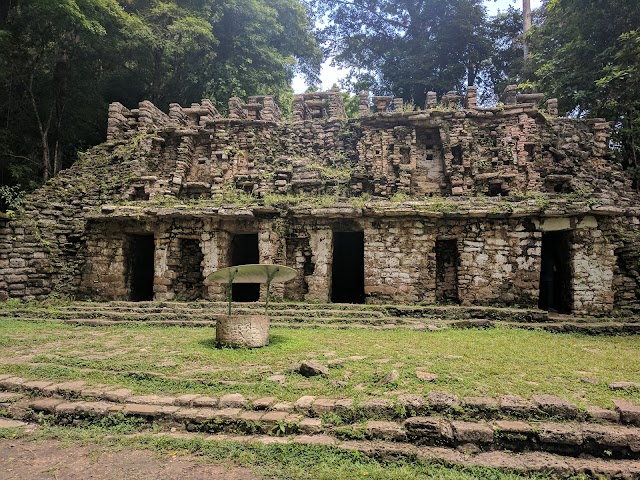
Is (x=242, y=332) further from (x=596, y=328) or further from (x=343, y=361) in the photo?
(x=596, y=328)

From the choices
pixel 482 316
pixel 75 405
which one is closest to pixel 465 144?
pixel 482 316

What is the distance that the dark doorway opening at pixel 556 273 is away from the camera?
11.4 metres

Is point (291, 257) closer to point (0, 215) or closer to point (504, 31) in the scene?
point (0, 215)

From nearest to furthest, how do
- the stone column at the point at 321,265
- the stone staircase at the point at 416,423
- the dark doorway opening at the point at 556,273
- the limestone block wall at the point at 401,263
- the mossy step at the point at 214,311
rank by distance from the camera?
the stone staircase at the point at 416,423 → the mossy step at the point at 214,311 → the dark doorway opening at the point at 556,273 → the limestone block wall at the point at 401,263 → the stone column at the point at 321,265

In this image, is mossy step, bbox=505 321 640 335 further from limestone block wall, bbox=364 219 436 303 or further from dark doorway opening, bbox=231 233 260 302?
dark doorway opening, bbox=231 233 260 302

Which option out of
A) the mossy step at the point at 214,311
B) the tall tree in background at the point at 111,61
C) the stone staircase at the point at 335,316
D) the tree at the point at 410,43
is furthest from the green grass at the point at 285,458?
the tree at the point at 410,43

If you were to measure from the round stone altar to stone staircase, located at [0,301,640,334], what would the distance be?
97.2 inches

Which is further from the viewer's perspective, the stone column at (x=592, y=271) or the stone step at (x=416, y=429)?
the stone column at (x=592, y=271)

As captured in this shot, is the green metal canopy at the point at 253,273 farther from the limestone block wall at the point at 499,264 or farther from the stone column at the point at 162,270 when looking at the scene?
the limestone block wall at the point at 499,264

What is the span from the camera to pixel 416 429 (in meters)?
4.36

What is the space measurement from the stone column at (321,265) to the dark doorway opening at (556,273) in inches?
273

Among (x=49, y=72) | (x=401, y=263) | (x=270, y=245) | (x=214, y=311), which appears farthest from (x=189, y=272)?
(x=49, y=72)

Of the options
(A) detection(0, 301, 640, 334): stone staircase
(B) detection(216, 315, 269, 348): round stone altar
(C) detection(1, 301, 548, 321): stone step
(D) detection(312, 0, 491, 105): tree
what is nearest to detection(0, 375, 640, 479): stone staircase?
(B) detection(216, 315, 269, 348): round stone altar

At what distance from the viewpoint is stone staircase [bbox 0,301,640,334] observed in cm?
1014
